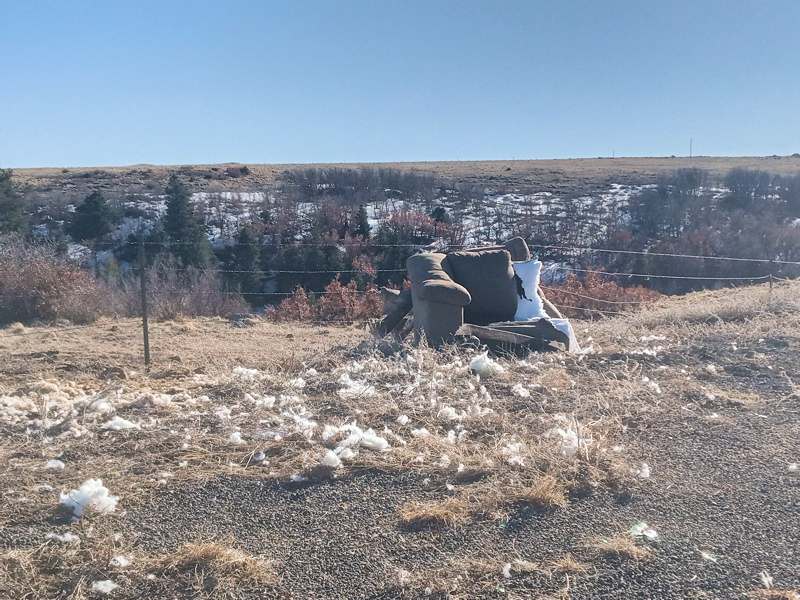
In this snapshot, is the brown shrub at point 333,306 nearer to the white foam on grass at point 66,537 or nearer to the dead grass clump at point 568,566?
the white foam on grass at point 66,537

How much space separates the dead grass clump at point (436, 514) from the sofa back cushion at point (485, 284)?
3883 mm

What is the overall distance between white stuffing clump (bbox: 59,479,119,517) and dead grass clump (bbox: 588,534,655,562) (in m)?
2.14

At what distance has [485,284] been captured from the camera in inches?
268

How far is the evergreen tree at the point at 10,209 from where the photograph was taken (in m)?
25.0

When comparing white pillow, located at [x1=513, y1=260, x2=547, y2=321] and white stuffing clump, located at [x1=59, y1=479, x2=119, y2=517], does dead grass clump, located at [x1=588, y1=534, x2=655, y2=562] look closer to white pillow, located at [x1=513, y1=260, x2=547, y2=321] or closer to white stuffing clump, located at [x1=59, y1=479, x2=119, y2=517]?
white stuffing clump, located at [x1=59, y1=479, x2=119, y2=517]

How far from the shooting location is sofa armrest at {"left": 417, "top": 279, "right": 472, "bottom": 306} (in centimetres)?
590

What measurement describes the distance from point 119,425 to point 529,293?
456cm

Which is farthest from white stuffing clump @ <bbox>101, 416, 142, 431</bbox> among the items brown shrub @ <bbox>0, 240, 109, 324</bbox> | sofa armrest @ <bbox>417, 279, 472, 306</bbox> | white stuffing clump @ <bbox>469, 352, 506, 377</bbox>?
brown shrub @ <bbox>0, 240, 109, 324</bbox>

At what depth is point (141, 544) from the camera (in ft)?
8.54

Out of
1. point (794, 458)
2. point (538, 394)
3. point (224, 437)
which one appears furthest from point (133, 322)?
point (794, 458)

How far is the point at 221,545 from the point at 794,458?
117 inches

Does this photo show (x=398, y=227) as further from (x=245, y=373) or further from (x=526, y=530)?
(x=526, y=530)

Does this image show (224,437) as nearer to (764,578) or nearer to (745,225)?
(764,578)

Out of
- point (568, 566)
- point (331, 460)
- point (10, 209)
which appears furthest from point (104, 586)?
point (10, 209)
